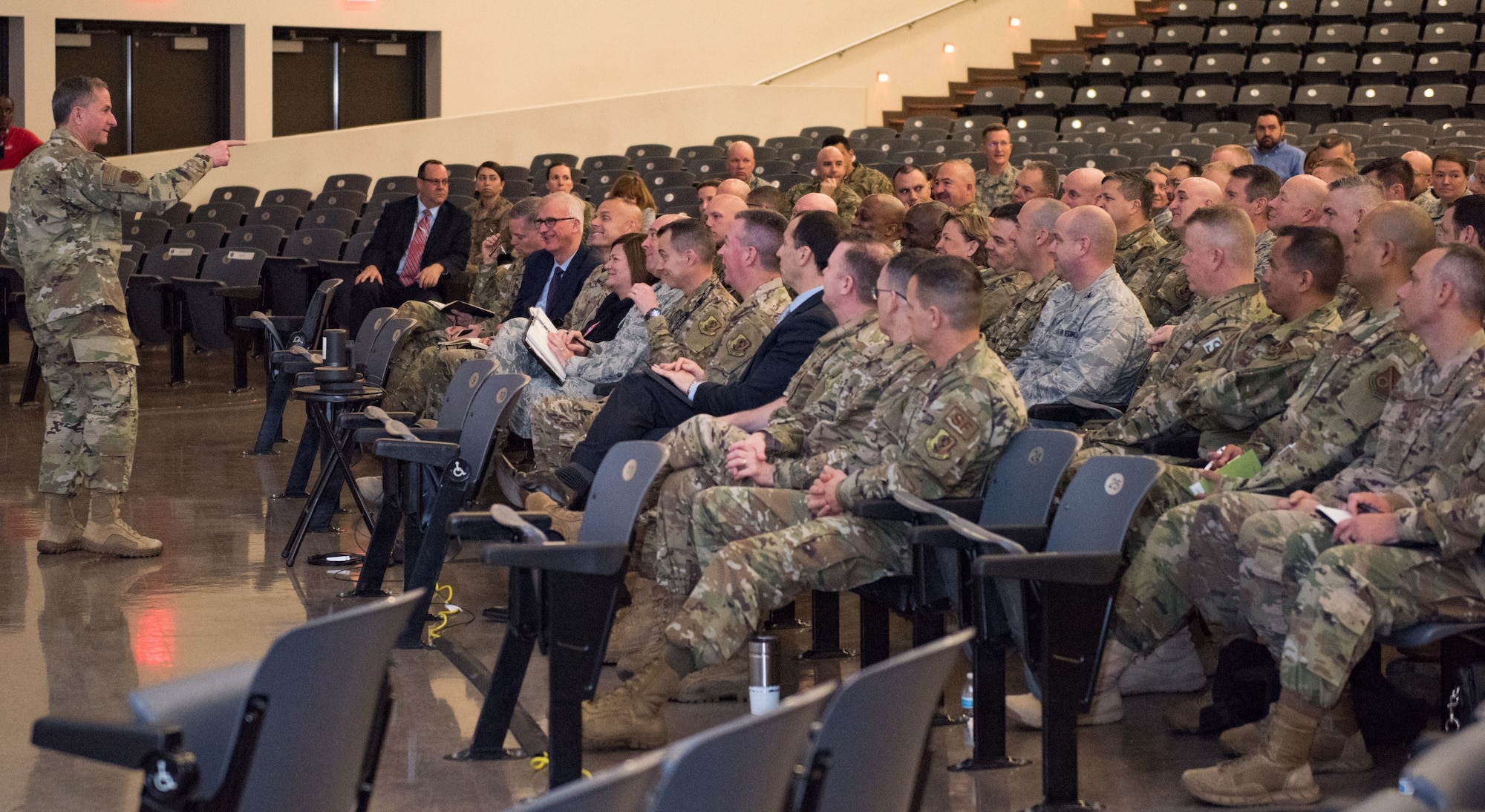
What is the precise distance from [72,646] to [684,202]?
6.66m

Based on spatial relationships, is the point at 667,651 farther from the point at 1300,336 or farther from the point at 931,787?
the point at 1300,336

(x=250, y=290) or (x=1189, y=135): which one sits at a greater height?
(x=1189, y=135)

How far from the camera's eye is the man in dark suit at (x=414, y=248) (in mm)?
8023

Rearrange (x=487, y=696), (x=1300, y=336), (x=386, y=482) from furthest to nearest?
(x=386, y=482) → (x=1300, y=336) → (x=487, y=696)

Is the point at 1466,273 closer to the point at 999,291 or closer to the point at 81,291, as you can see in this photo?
the point at 999,291

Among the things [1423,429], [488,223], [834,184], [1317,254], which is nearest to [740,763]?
[1423,429]

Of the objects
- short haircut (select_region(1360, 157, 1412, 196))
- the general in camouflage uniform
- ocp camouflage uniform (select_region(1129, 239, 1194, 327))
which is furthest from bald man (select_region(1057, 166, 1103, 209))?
the general in camouflage uniform

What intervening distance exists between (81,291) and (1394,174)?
480 centimetres

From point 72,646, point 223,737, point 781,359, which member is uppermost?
point 781,359

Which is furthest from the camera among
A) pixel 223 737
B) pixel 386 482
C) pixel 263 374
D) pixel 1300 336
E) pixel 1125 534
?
pixel 263 374

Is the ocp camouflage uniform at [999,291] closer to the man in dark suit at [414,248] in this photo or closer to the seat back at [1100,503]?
the seat back at [1100,503]

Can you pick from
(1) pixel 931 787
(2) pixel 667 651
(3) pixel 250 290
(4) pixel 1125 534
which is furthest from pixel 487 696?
(3) pixel 250 290

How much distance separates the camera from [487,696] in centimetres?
317

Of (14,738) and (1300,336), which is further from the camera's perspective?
(1300,336)
